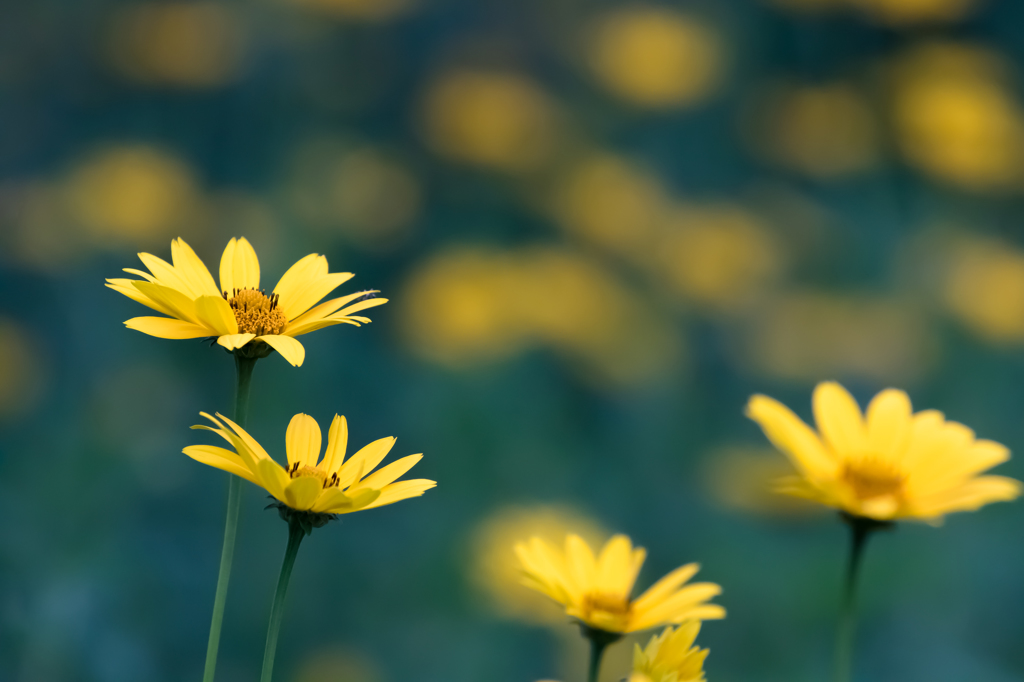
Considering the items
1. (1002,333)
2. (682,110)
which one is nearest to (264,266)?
(682,110)

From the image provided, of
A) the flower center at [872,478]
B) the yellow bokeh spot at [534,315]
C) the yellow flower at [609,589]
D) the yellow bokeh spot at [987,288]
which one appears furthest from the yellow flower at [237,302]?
the yellow bokeh spot at [987,288]

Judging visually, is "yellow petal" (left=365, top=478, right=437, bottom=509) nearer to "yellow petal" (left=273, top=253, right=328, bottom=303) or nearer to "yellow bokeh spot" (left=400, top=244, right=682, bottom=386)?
"yellow petal" (left=273, top=253, right=328, bottom=303)

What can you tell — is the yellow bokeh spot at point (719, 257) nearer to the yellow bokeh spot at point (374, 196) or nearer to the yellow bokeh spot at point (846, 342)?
the yellow bokeh spot at point (846, 342)

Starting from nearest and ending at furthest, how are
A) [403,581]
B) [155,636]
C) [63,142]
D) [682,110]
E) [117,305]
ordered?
[155,636] < [403,581] < [117,305] < [63,142] < [682,110]

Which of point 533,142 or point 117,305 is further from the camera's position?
point 533,142

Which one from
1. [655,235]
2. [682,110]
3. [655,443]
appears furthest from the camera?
[682,110]

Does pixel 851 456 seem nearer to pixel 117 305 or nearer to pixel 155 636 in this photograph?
pixel 155 636

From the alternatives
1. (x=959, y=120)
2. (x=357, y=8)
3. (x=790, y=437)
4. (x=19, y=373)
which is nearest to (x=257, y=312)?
(x=790, y=437)
